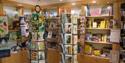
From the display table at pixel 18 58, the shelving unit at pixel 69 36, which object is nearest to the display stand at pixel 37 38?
the shelving unit at pixel 69 36

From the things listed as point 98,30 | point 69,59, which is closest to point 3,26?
point 69,59

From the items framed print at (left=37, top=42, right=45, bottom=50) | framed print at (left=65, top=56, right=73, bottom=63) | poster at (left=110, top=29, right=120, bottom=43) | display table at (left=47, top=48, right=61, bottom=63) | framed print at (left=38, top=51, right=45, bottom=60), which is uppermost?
poster at (left=110, top=29, right=120, bottom=43)

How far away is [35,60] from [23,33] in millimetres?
2111

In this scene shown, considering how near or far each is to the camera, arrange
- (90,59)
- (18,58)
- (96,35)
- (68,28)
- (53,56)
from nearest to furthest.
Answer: (68,28)
(90,59)
(96,35)
(18,58)
(53,56)

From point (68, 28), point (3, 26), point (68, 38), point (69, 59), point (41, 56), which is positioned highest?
point (3, 26)

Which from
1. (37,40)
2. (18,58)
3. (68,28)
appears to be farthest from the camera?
(18,58)

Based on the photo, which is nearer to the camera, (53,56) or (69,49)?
(69,49)

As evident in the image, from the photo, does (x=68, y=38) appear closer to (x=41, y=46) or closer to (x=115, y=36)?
(x=41, y=46)

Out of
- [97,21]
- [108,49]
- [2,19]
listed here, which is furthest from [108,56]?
[2,19]

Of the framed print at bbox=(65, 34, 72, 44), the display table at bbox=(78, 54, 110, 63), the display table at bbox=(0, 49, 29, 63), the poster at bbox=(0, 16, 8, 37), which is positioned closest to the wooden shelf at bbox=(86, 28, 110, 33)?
the display table at bbox=(78, 54, 110, 63)

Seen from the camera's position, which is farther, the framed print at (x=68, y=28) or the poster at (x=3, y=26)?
the framed print at (x=68, y=28)

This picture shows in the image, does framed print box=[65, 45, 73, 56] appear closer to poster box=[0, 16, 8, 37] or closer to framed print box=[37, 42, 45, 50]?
framed print box=[37, 42, 45, 50]

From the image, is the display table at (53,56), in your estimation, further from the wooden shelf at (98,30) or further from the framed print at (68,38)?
the wooden shelf at (98,30)

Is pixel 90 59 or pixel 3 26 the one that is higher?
pixel 3 26
